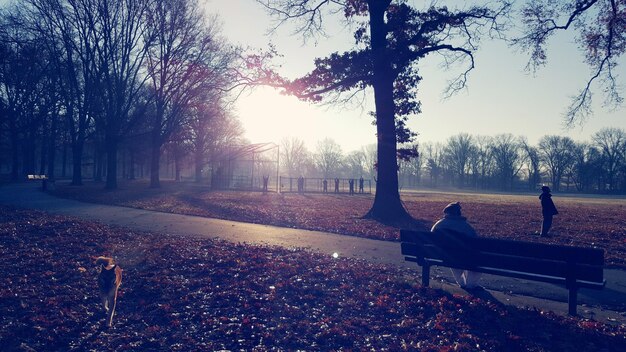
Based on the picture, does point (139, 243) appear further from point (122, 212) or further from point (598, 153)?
point (598, 153)

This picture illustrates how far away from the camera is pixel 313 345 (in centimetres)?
458

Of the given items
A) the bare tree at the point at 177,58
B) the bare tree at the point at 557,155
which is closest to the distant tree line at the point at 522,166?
the bare tree at the point at 557,155

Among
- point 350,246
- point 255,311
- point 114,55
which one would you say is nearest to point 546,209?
point 350,246

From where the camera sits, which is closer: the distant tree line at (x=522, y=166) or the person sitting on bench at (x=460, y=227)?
the person sitting on bench at (x=460, y=227)

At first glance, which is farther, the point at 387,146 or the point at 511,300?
the point at 387,146

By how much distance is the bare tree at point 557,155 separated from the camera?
90375mm

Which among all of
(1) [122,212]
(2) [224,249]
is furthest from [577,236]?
(1) [122,212]

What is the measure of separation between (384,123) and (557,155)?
89.2m

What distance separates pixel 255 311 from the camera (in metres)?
5.54

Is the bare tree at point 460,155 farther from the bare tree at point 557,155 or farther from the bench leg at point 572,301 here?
the bench leg at point 572,301

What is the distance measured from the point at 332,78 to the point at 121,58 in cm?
1975

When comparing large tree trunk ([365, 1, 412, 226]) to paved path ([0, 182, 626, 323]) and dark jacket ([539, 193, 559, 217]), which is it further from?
dark jacket ([539, 193, 559, 217])

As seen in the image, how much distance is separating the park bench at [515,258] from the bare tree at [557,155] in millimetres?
95001

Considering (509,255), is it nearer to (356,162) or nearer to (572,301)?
(572,301)
